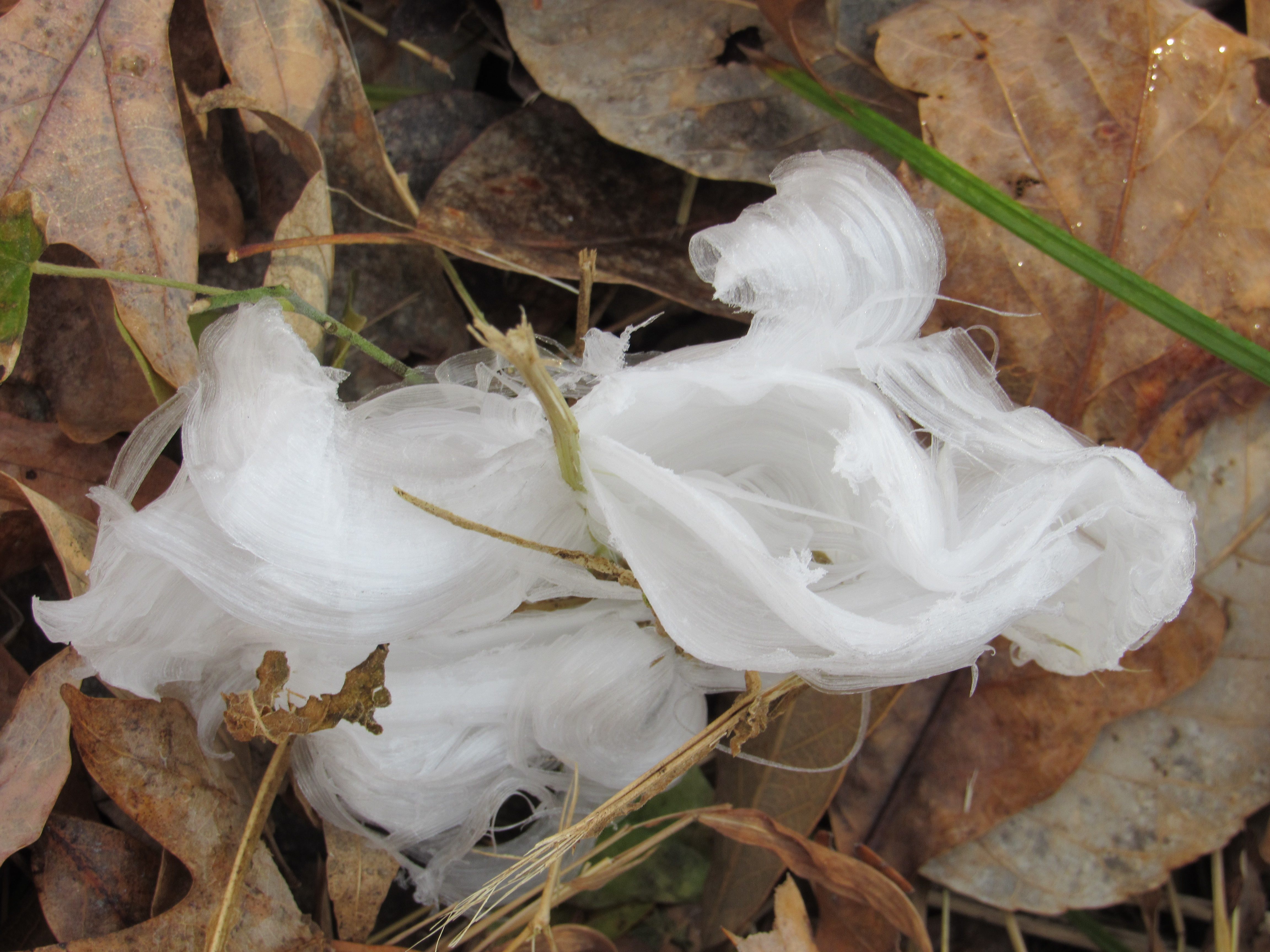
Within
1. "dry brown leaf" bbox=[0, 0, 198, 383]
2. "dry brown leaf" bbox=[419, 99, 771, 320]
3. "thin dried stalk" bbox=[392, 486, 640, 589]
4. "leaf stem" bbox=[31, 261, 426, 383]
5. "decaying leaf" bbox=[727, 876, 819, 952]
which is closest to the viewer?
"thin dried stalk" bbox=[392, 486, 640, 589]

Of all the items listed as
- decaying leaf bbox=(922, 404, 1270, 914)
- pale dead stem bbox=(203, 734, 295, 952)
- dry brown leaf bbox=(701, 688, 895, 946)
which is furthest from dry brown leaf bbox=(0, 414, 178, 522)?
decaying leaf bbox=(922, 404, 1270, 914)

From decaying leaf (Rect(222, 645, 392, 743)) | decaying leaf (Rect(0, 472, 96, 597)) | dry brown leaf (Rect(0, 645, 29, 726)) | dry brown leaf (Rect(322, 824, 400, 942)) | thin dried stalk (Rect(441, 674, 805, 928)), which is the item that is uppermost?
decaying leaf (Rect(0, 472, 96, 597))

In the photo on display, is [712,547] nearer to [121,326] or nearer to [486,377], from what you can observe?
[486,377]

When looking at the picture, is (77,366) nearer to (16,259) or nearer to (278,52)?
(16,259)

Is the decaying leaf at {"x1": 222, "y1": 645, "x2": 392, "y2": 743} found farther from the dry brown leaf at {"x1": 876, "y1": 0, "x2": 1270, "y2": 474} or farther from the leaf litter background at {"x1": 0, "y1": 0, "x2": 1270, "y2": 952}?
the dry brown leaf at {"x1": 876, "y1": 0, "x2": 1270, "y2": 474}

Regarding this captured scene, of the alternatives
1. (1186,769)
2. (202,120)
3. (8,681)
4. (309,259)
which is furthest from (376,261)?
(1186,769)

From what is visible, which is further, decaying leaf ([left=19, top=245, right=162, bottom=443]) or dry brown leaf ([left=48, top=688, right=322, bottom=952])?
decaying leaf ([left=19, top=245, right=162, bottom=443])

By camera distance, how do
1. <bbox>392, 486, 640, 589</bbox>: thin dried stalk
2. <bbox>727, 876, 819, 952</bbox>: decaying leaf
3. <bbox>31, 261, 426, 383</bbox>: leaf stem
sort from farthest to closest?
<bbox>727, 876, 819, 952</bbox>: decaying leaf
<bbox>31, 261, 426, 383</bbox>: leaf stem
<bbox>392, 486, 640, 589</bbox>: thin dried stalk
